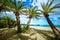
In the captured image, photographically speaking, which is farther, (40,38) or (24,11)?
(24,11)

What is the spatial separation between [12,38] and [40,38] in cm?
207

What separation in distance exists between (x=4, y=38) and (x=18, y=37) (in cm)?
122

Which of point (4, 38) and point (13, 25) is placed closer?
point (4, 38)

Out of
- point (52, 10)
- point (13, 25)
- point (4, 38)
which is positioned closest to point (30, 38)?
point (4, 38)

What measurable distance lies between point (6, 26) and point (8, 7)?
4120mm

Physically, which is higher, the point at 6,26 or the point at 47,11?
the point at 47,11

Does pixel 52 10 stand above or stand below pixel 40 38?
above

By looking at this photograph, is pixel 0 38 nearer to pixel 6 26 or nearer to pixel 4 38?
pixel 4 38

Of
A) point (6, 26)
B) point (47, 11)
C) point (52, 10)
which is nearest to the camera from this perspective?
point (47, 11)

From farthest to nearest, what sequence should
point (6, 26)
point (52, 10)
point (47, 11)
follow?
point (6, 26) → point (52, 10) → point (47, 11)

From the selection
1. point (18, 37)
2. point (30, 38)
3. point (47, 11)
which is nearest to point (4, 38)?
point (18, 37)

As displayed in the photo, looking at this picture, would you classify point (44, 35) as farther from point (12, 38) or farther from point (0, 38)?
point (0, 38)

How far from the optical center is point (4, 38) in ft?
37.0

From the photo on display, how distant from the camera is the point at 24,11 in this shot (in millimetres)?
12062
